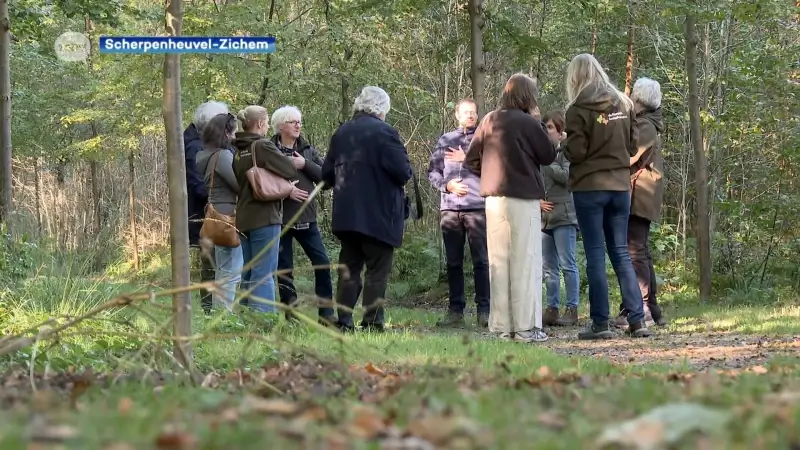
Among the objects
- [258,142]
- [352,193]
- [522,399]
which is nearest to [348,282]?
[352,193]

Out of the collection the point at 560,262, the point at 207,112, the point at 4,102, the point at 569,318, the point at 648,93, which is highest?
the point at 4,102

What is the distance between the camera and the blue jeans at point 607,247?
326 inches

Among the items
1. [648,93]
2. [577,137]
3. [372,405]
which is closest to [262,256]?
[577,137]

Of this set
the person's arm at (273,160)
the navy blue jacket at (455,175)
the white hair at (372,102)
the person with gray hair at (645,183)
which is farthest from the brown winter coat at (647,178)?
the person's arm at (273,160)

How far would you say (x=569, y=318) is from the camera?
1045cm

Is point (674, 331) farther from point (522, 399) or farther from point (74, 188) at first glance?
point (74, 188)

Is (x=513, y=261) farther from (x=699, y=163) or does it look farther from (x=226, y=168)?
(x=699, y=163)

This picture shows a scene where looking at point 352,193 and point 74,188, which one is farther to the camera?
point 74,188

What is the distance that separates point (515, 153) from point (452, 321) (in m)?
2.32

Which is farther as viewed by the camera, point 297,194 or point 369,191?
point 297,194

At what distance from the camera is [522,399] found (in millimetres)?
3074

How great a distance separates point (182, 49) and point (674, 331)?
5.88 meters

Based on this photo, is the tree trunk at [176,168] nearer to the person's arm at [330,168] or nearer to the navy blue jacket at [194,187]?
the person's arm at [330,168]

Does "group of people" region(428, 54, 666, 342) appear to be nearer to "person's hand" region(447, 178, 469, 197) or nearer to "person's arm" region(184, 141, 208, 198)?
"person's hand" region(447, 178, 469, 197)
